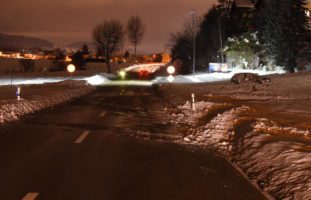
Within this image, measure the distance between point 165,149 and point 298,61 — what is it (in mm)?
49493

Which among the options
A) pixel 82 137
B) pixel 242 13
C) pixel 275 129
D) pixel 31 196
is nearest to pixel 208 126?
pixel 275 129

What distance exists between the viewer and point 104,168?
974 cm

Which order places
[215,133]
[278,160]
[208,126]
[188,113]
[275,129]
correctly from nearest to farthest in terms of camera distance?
1. [278,160]
2. [275,129]
3. [215,133]
4. [208,126]
5. [188,113]

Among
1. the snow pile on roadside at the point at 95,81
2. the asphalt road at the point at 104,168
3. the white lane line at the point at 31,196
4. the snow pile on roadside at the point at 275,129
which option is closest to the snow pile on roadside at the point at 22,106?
the asphalt road at the point at 104,168

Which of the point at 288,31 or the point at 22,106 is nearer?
the point at 22,106

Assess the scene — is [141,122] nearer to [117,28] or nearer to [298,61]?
[298,61]

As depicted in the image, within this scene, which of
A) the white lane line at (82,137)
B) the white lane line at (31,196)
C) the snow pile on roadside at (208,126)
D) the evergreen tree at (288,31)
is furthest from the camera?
the evergreen tree at (288,31)

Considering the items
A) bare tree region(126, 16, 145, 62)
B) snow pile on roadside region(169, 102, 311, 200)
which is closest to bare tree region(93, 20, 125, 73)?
bare tree region(126, 16, 145, 62)

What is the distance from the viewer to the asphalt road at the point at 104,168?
7.93 m

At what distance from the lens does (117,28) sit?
11306 cm

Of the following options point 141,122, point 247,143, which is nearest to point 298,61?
point 141,122

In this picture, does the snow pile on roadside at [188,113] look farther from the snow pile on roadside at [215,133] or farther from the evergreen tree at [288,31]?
the evergreen tree at [288,31]

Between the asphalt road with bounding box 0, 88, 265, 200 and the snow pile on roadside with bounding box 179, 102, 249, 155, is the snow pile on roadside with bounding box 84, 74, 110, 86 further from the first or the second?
the asphalt road with bounding box 0, 88, 265, 200

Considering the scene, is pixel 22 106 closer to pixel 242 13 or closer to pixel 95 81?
pixel 95 81
